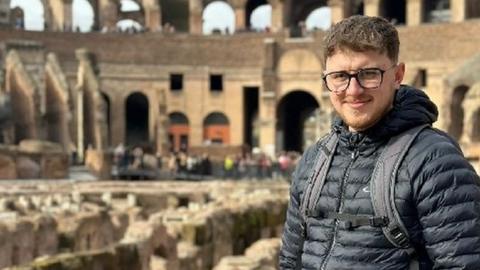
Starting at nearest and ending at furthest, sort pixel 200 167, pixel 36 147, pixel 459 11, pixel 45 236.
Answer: pixel 45 236
pixel 36 147
pixel 200 167
pixel 459 11

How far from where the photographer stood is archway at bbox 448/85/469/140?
Answer: 1105 inches

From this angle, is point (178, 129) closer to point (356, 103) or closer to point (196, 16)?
point (196, 16)

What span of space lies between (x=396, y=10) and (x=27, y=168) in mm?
23979

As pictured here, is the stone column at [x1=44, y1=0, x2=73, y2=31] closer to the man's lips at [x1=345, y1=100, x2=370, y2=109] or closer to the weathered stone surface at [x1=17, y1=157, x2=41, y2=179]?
the weathered stone surface at [x1=17, y1=157, x2=41, y2=179]

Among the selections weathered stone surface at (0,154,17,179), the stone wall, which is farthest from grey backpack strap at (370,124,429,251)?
weathered stone surface at (0,154,17,179)

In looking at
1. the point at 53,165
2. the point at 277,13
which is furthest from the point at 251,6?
the point at 53,165

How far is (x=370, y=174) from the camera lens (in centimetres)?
254

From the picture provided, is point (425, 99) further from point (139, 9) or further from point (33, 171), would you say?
point (139, 9)

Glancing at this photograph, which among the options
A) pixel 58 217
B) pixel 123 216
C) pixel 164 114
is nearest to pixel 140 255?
pixel 58 217

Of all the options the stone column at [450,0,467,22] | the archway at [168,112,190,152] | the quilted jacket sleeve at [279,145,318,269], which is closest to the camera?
the quilted jacket sleeve at [279,145,318,269]

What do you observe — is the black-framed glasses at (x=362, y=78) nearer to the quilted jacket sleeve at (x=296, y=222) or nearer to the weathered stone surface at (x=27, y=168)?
the quilted jacket sleeve at (x=296, y=222)

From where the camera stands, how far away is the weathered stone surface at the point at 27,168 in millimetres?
23312

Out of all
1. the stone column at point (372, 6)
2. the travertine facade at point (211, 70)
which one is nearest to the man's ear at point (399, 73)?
the travertine facade at point (211, 70)

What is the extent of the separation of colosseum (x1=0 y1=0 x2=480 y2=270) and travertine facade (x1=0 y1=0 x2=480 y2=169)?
58 millimetres
